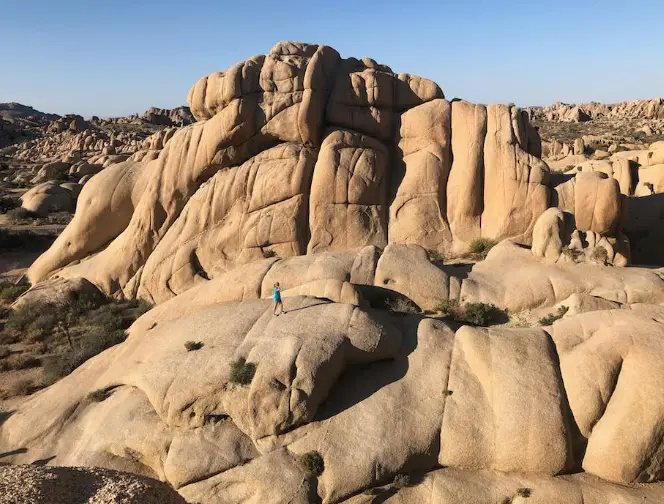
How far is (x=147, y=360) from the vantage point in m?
16.1

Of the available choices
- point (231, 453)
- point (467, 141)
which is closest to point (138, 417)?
point (231, 453)

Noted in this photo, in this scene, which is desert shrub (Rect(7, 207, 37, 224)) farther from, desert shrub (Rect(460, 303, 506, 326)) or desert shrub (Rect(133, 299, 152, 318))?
desert shrub (Rect(460, 303, 506, 326))

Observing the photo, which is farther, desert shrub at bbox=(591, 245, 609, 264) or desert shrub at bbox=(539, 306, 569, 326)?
desert shrub at bbox=(591, 245, 609, 264)

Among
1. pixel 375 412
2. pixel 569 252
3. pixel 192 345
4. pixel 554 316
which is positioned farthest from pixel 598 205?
pixel 192 345

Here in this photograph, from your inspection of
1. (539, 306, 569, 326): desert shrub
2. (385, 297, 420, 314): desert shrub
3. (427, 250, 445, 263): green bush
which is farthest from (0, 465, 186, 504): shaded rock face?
(427, 250, 445, 263): green bush

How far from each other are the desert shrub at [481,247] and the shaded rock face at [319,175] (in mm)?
484

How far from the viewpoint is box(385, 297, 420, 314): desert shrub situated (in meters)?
17.7

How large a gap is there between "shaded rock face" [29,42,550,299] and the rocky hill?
0.40 ft

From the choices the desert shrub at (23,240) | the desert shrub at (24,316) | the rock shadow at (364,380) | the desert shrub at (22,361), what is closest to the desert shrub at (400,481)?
the rock shadow at (364,380)

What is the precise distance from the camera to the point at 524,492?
38.7 feet

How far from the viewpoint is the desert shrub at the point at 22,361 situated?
20.9 meters

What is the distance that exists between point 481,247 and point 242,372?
14953 mm

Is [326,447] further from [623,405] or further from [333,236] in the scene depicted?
[333,236]

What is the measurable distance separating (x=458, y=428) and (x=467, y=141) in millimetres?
16920
